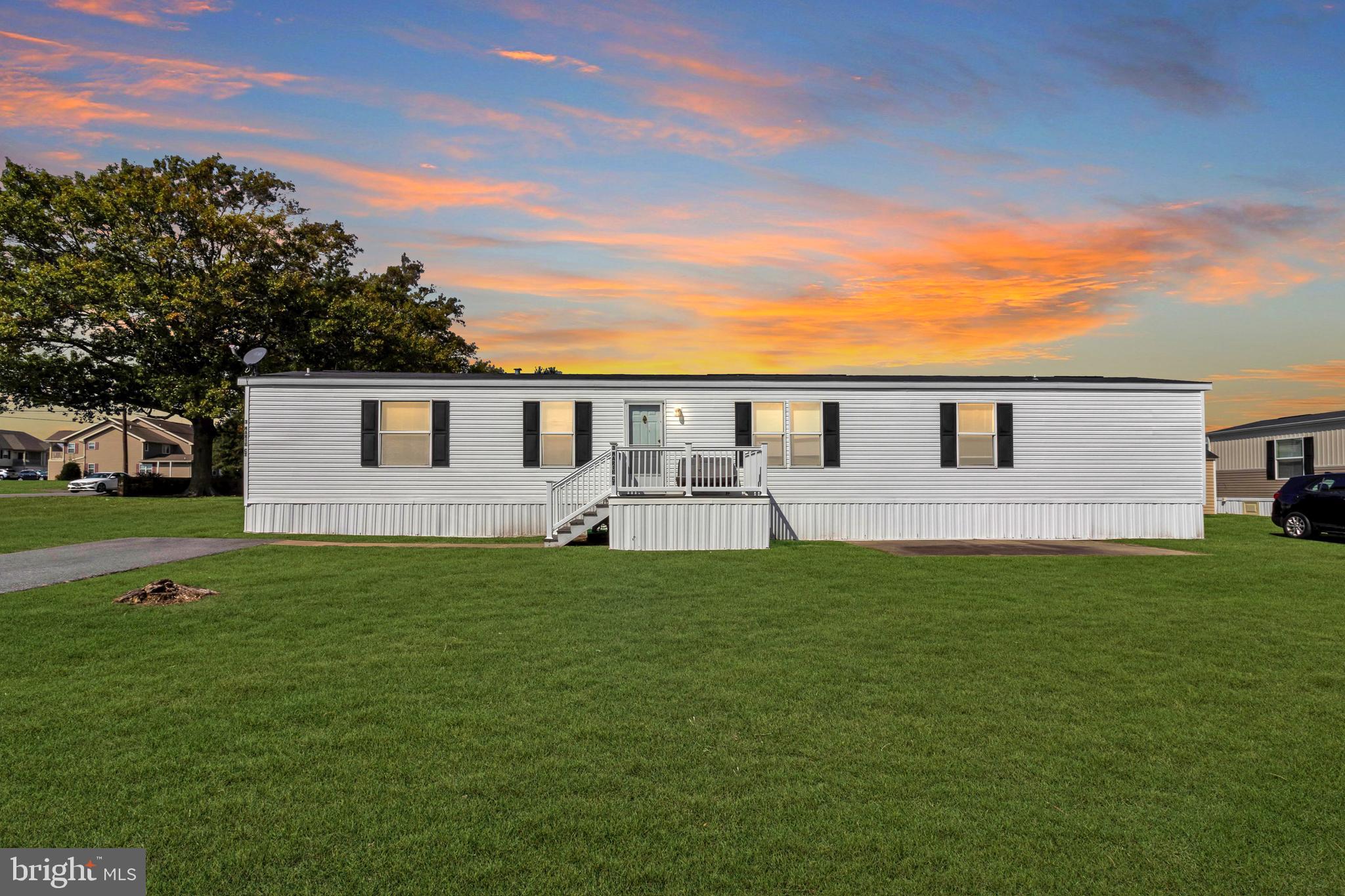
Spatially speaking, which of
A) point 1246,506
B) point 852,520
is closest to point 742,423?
point 852,520

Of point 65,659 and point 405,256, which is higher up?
A: point 405,256

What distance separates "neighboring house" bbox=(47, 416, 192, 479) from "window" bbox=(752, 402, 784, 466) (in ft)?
231

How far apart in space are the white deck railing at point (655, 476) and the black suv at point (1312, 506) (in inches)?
480

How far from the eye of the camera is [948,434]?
17.7 meters

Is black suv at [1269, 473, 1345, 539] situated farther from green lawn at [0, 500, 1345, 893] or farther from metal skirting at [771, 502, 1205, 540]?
green lawn at [0, 500, 1345, 893]

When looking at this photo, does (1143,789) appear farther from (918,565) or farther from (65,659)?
(918,565)

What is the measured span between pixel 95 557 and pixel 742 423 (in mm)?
11723

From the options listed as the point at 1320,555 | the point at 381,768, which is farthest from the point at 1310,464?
the point at 381,768

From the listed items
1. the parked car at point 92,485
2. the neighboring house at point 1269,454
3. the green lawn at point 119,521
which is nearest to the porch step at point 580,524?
the green lawn at point 119,521

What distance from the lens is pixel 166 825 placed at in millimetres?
3465

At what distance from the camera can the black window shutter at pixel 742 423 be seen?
17281 mm

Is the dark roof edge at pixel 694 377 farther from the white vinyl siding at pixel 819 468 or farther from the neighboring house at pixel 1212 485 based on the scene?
the neighboring house at pixel 1212 485

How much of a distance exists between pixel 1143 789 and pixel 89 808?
4927mm

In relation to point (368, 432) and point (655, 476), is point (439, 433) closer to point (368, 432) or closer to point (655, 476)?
point (368, 432)
